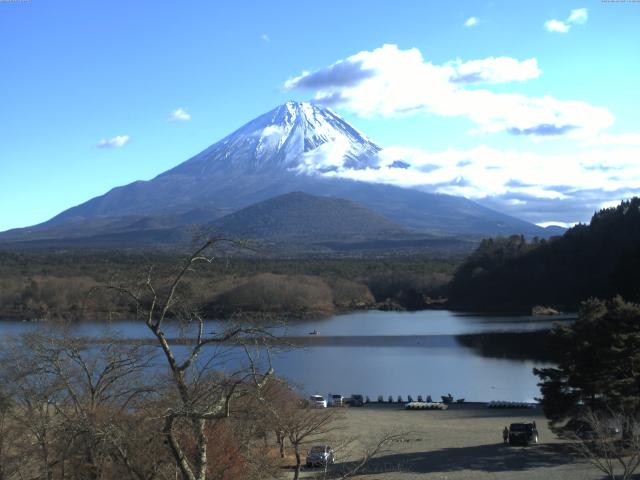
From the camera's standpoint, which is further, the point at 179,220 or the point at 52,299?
the point at 179,220

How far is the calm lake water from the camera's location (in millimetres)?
24859


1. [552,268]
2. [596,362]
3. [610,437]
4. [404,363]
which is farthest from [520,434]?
[552,268]

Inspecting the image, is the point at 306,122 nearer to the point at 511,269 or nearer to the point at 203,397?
the point at 511,269

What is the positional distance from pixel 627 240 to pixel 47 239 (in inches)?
3552

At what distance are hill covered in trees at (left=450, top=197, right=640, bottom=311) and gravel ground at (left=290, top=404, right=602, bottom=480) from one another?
33611mm

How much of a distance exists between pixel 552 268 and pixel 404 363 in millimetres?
28828

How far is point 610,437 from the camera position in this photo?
1215cm

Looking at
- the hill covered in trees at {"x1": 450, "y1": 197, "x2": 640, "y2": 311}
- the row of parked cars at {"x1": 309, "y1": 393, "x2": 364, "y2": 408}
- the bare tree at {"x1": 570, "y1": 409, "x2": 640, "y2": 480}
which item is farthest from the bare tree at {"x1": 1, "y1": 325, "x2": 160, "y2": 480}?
the hill covered in trees at {"x1": 450, "y1": 197, "x2": 640, "y2": 311}

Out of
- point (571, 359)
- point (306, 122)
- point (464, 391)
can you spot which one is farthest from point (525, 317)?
point (306, 122)

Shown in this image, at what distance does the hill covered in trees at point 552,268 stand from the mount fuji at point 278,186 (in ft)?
286

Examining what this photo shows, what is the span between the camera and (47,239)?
121 m

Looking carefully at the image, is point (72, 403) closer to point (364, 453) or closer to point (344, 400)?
point (364, 453)

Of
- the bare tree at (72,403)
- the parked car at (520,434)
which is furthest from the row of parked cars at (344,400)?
the bare tree at (72,403)

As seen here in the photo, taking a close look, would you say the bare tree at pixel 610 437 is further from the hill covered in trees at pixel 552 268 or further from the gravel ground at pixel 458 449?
the hill covered in trees at pixel 552 268
